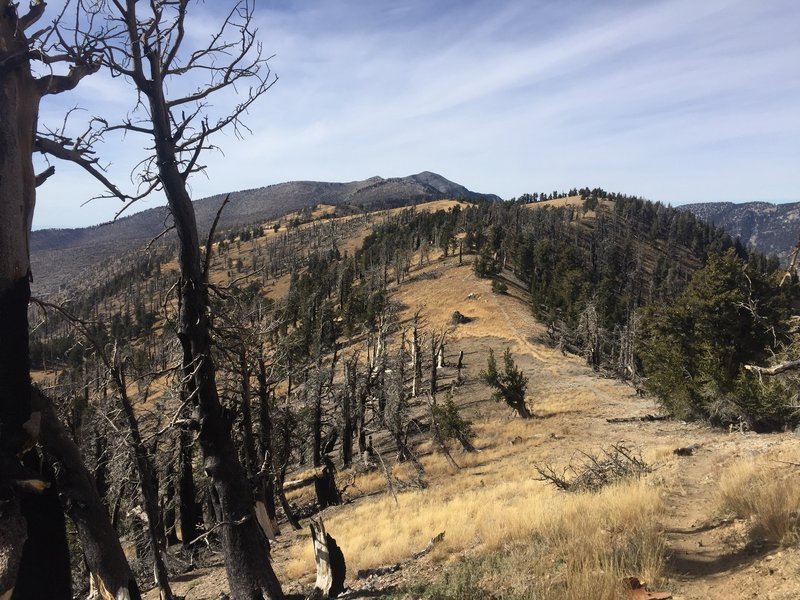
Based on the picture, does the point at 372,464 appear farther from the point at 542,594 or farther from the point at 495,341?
the point at 495,341

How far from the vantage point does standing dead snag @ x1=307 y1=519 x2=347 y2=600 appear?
6.82 meters

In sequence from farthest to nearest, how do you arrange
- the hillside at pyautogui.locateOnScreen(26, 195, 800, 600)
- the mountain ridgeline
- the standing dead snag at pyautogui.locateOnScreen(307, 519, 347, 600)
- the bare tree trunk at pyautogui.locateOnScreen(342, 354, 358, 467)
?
1. the bare tree trunk at pyautogui.locateOnScreen(342, 354, 358, 467)
2. the mountain ridgeline
3. the standing dead snag at pyautogui.locateOnScreen(307, 519, 347, 600)
4. the hillside at pyautogui.locateOnScreen(26, 195, 800, 600)

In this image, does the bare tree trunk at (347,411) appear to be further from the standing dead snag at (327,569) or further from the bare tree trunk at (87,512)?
the bare tree trunk at (87,512)

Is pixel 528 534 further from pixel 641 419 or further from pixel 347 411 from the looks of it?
pixel 347 411

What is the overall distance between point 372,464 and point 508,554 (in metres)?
22.3

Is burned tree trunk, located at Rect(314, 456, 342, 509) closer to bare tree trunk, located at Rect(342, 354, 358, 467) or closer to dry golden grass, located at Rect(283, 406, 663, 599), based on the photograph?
dry golden grass, located at Rect(283, 406, 663, 599)

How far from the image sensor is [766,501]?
599cm

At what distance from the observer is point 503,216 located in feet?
439

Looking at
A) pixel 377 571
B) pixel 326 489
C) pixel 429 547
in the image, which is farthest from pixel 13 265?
pixel 326 489

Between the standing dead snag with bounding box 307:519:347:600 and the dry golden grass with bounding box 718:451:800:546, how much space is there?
5.00 m

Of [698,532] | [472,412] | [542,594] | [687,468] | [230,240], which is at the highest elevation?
[230,240]

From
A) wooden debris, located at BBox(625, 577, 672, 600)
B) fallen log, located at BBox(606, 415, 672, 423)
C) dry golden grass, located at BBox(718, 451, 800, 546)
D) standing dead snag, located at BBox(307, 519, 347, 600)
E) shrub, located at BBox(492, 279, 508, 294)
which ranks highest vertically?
wooden debris, located at BBox(625, 577, 672, 600)

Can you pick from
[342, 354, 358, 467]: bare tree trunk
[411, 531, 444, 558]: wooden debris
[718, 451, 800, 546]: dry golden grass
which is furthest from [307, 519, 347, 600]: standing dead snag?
[342, 354, 358, 467]: bare tree trunk

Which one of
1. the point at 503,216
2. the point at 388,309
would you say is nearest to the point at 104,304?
the point at 503,216
